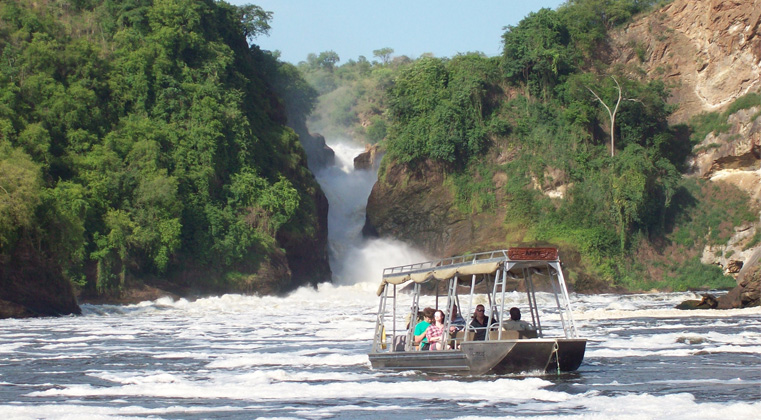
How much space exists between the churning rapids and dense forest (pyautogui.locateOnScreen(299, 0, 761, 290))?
2260cm

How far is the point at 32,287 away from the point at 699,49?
49077 mm

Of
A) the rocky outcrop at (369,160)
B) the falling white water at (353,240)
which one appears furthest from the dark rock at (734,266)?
the rocky outcrop at (369,160)

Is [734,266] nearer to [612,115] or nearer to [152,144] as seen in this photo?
[612,115]

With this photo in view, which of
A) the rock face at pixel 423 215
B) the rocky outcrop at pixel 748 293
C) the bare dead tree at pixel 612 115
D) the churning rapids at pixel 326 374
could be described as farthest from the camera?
the rock face at pixel 423 215

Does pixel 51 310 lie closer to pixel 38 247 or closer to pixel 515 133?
pixel 38 247

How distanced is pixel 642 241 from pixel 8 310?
39378mm

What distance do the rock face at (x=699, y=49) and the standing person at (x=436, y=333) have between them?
50051 millimetres

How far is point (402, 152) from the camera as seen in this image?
A: 217 ft

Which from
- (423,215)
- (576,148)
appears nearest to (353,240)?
(423,215)

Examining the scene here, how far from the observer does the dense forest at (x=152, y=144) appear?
155 feet

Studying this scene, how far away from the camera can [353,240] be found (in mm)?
69250

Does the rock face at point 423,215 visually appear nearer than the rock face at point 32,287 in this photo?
No

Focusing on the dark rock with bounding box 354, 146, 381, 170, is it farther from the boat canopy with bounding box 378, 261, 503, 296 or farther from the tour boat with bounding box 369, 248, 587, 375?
the tour boat with bounding box 369, 248, 587, 375

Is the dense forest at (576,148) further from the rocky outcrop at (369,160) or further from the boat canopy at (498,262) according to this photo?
the boat canopy at (498,262)
